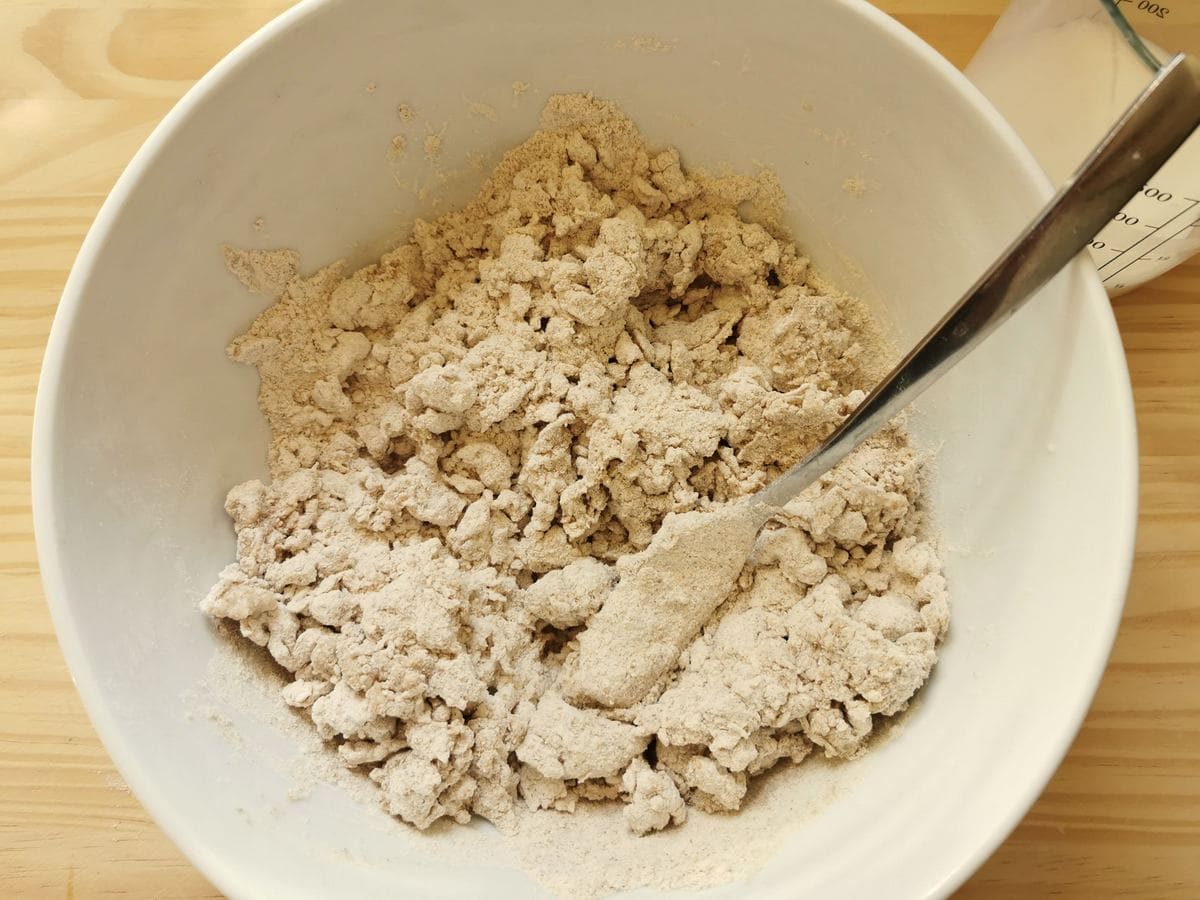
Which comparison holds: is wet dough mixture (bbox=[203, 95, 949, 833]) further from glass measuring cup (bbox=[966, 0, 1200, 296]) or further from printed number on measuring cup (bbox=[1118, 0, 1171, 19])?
printed number on measuring cup (bbox=[1118, 0, 1171, 19])

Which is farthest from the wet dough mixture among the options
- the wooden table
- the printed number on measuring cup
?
the printed number on measuring cup

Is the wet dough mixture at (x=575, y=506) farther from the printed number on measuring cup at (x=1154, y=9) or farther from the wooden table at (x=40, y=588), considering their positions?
the printed number on measuring cup at (x=1154, y=9)

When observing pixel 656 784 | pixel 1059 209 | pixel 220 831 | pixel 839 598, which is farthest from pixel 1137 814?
pixel 220 831

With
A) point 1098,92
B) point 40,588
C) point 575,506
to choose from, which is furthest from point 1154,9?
point 40,588

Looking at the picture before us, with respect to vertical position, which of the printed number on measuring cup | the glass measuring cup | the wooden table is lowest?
the wooden table

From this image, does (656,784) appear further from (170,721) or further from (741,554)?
(170,721)

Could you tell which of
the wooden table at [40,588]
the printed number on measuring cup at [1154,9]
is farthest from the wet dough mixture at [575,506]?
the printed number on measuring cup at [1154,9]
